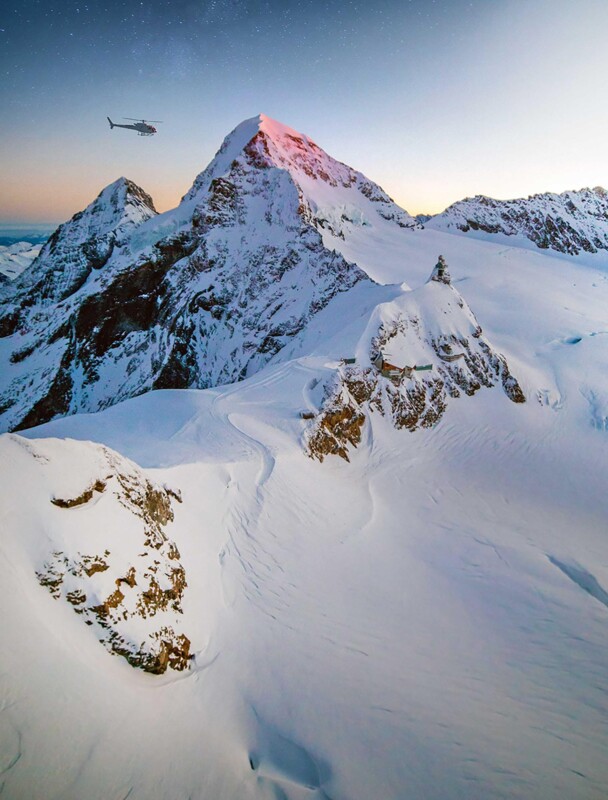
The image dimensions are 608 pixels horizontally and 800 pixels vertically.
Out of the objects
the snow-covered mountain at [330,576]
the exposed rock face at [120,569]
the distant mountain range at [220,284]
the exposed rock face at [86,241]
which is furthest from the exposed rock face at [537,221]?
the exposed rock face at [120,569]

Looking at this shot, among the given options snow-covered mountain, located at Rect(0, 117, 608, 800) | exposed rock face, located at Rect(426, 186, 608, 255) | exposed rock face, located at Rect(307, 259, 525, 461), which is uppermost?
exposed rock face, located at Rect(426, 186, 608, 255)

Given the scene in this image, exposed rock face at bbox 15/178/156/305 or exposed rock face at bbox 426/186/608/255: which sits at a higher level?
exposed rock face at bbox 426/186/608/255

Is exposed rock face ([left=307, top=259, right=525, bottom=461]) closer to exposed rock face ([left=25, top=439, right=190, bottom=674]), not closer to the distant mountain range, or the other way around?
the distant mountain range

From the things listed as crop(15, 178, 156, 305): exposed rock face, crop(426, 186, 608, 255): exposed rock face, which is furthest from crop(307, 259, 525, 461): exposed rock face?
crop(15, 178, 156, 305): exposed rock face

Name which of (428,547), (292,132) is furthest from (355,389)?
(292,132)

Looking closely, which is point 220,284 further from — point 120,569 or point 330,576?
point 120,569

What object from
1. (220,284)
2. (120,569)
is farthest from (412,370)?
(220,284)

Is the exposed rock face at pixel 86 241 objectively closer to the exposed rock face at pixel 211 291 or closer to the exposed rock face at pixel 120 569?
the exposed rock face at pixel 211 291
